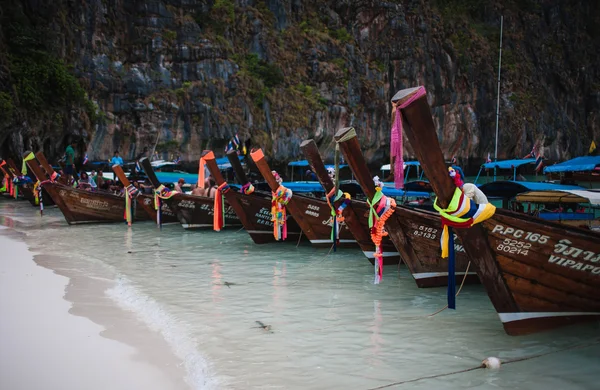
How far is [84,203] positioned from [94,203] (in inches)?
11.9

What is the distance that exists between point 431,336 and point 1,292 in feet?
20.1

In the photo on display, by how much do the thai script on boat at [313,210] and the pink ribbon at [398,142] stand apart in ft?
20.8

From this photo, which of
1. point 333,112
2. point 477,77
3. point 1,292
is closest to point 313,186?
point 1,292

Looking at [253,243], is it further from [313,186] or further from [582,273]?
[582,273]

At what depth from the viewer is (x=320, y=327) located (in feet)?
23.5

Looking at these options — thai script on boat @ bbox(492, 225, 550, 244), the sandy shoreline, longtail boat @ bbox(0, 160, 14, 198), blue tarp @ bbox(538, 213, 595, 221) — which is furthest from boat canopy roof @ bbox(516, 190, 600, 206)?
longtail boat @ bbox(0, 160, 14, 198)

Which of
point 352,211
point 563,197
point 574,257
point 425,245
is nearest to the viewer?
point 574,257

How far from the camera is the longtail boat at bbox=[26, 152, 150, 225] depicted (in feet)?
60.5

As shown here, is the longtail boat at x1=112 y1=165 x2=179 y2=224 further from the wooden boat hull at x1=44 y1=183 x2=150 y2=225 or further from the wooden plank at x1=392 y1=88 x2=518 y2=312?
the wooden plank at x1=392 y1=88 x2=518 y2=312

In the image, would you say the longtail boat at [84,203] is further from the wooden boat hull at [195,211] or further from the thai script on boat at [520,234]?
the thai script on boat at [520,234]

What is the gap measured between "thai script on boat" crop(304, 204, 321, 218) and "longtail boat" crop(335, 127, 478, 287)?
3.54 meters

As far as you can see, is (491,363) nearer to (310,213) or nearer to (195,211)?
(310,213)

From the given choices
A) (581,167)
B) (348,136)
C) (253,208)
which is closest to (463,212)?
(348,136)

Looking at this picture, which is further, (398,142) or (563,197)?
(563,197)
